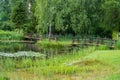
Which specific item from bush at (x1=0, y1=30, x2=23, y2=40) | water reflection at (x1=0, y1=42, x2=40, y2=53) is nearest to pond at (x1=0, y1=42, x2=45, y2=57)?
water reflection at (x1=0, y1=42, x2=40, y2=53)

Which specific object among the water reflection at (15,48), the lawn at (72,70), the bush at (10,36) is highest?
the lawn at (72,70)

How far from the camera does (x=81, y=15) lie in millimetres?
45188

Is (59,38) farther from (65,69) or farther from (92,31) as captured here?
(65,69)

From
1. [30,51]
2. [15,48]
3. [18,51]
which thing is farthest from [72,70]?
[15,48]

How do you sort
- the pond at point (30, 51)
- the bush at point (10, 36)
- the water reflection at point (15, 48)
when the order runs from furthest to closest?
the bush at point (10, 36), the water reflection at point (15, 48), the pond at point (30, 51)

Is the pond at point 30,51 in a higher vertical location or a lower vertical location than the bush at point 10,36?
higher

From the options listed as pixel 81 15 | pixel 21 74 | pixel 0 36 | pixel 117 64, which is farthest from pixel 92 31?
pixel 21 74

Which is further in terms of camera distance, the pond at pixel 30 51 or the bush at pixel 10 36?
the bush at pixel 10 36

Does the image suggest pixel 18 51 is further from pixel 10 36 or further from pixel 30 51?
pixel 10 36

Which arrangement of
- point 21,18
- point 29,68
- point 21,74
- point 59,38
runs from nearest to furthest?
point 21,74, point 29,68, point 59,38, point 21,18

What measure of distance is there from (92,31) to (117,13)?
426cm

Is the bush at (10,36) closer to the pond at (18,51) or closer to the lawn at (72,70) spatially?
the pond at (18,51)

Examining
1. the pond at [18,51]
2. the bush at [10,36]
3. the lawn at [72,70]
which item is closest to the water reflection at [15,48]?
the pond at [18,51]

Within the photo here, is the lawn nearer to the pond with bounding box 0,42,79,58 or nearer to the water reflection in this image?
the pond with bounding box 0,42,79,58
